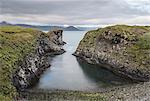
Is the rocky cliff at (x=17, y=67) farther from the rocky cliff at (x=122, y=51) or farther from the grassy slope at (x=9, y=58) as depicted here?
→ the rocky cliff at (x=122, y=51)

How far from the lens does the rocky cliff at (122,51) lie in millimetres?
94375

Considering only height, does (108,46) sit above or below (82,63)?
above

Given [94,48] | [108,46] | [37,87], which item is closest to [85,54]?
[94,48]

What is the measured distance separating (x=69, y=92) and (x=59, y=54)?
Result: 87.5 m

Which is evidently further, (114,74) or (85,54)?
(85,54)

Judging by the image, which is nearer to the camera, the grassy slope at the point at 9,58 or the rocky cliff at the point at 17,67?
the grassy slope at the point at 9,58

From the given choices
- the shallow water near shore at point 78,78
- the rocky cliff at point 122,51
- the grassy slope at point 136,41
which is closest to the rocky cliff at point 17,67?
the shallow water near shore at point 78,78

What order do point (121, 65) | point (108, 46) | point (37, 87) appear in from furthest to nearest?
point (108, 46)
point (121, 65)
point (37, 87)

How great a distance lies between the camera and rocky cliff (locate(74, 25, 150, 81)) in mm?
94375

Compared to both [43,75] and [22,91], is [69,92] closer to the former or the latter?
[22,91]

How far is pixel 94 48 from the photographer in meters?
134

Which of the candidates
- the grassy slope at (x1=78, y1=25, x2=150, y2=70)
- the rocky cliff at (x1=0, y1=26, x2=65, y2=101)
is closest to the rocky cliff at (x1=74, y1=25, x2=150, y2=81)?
the grassy slope at (x1=78, y1=25, x2=150, y2=70)

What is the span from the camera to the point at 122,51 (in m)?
111

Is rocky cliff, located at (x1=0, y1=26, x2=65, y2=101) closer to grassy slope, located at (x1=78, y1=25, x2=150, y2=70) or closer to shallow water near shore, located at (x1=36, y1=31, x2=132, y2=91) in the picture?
shallow water near shore, located at (x1=36, y1=31, x2=132, y2=91)
